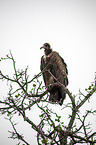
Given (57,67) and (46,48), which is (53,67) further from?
(46,48)

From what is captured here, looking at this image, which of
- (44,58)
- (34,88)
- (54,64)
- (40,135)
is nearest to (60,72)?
(54,64)

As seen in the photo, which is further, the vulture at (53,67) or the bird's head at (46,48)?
the bird's head at (46,48)

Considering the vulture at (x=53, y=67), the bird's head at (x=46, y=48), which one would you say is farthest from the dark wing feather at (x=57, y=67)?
the bird's head at (x=46, y=48)

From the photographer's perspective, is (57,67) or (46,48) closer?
(57,67)

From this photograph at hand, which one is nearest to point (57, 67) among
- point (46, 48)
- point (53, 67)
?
point (53, 67)

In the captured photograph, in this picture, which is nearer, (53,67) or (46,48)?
(53,67)

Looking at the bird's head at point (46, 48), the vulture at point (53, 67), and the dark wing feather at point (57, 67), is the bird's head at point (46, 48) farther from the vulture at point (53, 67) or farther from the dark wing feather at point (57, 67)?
the dark wing feather at point (57, 67)


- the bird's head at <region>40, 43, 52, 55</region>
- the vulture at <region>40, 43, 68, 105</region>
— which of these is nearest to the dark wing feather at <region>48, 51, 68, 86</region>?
the vulture at <region>40, 43, 68, 105</region>

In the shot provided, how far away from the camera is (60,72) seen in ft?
15.9

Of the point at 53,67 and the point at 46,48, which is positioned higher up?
the point at 46,48

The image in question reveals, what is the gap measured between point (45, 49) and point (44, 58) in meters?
0.34

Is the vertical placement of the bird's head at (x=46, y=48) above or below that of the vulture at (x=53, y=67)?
above

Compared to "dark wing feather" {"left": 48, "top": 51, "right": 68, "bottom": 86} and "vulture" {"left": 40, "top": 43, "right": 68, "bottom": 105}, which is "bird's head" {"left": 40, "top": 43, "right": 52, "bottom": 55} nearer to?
"vulture" {"left": 40, "top": 43, "right": 68, "bottom": 105}

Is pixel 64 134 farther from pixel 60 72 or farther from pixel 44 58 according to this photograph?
pixel 44 58
